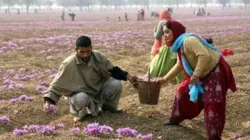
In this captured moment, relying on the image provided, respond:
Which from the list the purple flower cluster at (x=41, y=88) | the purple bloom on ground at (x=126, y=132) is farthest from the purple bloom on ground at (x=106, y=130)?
the purple flower cluster at (x=41, y=88)

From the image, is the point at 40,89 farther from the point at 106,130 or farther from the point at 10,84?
the point at 106,130

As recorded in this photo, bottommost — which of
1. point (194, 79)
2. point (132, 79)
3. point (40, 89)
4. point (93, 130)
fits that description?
point (40, 89)

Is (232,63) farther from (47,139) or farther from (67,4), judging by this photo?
(67,4)

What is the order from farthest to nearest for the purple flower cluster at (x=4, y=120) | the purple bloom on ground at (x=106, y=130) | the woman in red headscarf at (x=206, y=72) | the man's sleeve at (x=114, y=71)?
the purple flower cluster at (x=4, y=120)
the man's sleeve at (x=114, y=71)
the purple bloom on ground at (x=106, y=130)
the woman in red headscarf at (x=206, y=72)

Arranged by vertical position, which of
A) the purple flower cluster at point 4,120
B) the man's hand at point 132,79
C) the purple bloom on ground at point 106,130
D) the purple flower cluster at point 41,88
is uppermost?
the man's hand at point 132,79

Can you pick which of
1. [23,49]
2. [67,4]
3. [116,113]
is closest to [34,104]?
[116,113]

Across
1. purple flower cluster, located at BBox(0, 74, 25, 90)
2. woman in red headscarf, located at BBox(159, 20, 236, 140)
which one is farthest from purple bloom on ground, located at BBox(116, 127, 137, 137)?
purple flower cluster, located at BBox(0, 74, 25, 90)

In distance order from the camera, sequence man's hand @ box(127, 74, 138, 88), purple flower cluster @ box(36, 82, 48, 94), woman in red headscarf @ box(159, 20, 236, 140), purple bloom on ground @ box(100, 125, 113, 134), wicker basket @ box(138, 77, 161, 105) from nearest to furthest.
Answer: woman in red headscarf @ box(159, 20, 236, 140) < purple bloom on ground @ box(100, 125, 113, 134) < wicker basket @ box(138, 77, 161, 105) < man's hand @ box(127, 74, 138, 88) < purple flower cluster @ box(36, 82, 48, 94)

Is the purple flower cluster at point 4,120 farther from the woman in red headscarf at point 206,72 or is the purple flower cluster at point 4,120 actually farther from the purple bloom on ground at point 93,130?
the woman in red headscarf at point 206,72

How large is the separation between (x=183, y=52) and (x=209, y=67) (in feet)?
Result: 1.48

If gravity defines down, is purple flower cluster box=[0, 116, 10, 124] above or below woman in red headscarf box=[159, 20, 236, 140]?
below

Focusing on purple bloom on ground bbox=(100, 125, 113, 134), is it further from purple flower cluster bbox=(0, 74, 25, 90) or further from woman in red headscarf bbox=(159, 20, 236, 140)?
purple flower cluster bbox=(0, 74, 25, 90)

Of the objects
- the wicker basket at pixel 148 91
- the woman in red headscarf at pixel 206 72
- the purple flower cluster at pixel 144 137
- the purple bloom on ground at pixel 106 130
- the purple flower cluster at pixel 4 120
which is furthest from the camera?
the purple flower cluster at pixel 4 120

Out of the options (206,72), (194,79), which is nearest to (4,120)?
(194,79)
